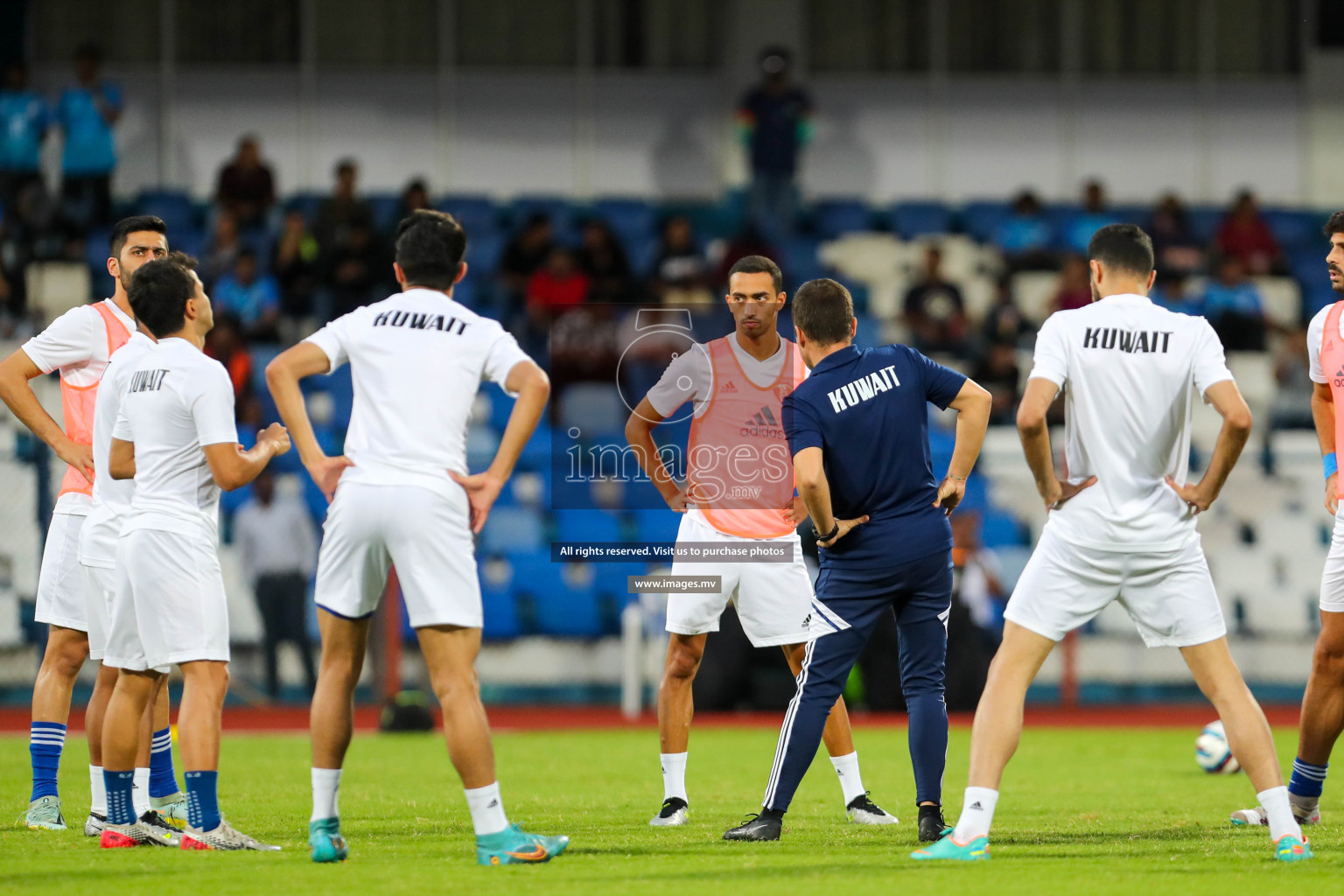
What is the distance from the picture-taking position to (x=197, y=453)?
659 centimetres

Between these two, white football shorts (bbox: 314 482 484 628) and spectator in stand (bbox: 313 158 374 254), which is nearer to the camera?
white football shorts (bbox: 314 482 484 628)

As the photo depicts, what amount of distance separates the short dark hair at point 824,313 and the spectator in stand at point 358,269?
431 inches

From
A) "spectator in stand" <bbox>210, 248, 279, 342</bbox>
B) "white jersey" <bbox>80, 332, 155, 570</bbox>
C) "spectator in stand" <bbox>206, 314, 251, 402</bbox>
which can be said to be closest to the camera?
"white jersey" <bbox>80, 332, 155, 570</bbox>

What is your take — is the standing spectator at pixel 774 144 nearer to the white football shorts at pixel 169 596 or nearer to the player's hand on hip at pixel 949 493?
the player's hand on hip at pixel 949 493

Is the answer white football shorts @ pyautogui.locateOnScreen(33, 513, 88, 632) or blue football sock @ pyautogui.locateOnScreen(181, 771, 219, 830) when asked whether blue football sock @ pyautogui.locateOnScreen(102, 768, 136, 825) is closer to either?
blue football sock @ pyautogui.locateOnScreen(181, 771, 219, 830)

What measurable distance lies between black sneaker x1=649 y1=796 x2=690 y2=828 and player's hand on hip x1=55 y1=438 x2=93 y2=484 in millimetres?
3072

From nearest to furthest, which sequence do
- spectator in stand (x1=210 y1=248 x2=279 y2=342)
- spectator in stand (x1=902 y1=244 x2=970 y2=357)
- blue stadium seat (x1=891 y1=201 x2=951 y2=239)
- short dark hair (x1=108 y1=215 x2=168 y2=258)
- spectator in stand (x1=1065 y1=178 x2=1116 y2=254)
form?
short dark hair (x1=108 y1=215 x2=168 y2=258) < spectator in stand (x1=210 y1=248 x2=279 y2=342) < spectator in stand (x1=902 y1=244 x2=970 y2=357) < spectator in stand (x1=1065 y1=178 x2=1116 y2=254) < blue stadium seat (x1=891 y1=201 x2=951 y2=239)

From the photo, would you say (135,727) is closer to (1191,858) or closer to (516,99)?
(1191,858)

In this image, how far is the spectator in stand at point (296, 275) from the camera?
17.7 metres

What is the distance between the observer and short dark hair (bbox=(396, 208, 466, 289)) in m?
6.17

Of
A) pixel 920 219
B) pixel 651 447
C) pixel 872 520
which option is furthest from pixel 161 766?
pixel 920 219

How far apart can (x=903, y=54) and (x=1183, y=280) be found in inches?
215

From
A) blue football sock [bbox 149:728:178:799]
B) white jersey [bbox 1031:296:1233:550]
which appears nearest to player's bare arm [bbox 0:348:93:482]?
blue football sock [bbox 149:728:178:799]

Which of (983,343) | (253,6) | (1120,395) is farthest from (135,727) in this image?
(253,6)
